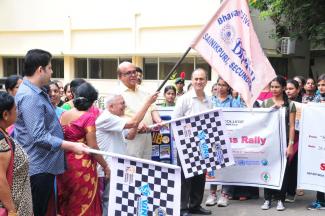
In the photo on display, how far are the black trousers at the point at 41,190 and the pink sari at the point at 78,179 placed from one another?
356mm

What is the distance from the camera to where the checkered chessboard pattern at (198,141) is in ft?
17.3

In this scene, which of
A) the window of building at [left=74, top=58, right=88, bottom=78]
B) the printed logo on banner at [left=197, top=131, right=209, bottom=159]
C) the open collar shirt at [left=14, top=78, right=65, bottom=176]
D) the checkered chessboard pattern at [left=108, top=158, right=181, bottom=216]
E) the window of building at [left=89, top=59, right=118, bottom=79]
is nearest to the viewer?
the checkered chessboard pattern at [left=108, top=158, right=181, bottom=216]

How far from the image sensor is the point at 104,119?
4559 millimetres

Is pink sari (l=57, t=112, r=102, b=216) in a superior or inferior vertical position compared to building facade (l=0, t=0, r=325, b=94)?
inferior

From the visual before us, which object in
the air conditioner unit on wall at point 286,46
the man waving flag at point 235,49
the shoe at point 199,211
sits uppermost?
the air conditioner unit on wall at point 286,46

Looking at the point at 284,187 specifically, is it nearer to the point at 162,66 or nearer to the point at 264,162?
the point at 264,162

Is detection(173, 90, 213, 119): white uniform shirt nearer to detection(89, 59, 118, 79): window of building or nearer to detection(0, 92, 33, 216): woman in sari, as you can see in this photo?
detection(0, 92, 33, 216): woman in sari

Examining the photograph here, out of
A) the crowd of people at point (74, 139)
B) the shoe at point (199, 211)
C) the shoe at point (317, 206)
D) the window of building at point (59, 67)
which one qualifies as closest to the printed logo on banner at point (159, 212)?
the crowd of people at point (74, 139)

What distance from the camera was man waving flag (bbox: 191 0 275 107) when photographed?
518 centimetres

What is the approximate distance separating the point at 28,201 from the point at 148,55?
56.1 feet

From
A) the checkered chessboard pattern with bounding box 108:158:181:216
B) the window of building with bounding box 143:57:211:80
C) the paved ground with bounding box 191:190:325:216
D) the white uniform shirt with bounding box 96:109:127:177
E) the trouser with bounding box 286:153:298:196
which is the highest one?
the window of building with bounding box 143:57:211:80

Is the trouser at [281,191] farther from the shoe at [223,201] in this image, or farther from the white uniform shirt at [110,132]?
the white uniform shirt at [110,132]

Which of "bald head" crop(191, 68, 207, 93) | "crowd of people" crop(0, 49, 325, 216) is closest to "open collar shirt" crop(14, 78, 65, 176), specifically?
"crowd of people" crop(0, 49, 325, 216)

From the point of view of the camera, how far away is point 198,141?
5.32 meters
